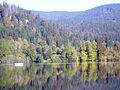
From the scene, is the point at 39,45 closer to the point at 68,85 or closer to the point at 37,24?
the point at 37,24

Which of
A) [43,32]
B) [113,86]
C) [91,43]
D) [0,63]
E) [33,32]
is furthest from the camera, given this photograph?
[43,32]

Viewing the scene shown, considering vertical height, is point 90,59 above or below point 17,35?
below

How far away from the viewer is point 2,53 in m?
119

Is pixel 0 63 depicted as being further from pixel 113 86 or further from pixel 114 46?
pixel 113 86

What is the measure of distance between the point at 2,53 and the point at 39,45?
965 inches

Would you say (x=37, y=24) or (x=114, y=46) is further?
(x=37, y=24)

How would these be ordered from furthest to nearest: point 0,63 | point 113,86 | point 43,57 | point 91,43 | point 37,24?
1. point 37,24
2. point 91,43
3. point 43,57
4. point 0,63
5. point 113,86

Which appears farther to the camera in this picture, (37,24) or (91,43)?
(37,24)

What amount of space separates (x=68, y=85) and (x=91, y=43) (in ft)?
294

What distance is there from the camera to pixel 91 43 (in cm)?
14175

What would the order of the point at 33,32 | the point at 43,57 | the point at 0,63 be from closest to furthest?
the point at 0,63 → the point at 43,57 → the point at 33,32

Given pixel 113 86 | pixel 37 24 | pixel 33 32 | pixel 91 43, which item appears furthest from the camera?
pixel 37 24

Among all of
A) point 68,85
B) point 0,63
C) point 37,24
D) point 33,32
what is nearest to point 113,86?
point 68,85

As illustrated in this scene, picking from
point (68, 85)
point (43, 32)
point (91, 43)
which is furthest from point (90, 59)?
point (68, 85)
